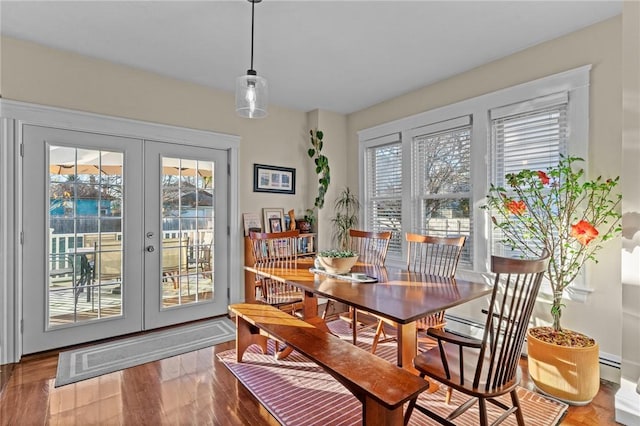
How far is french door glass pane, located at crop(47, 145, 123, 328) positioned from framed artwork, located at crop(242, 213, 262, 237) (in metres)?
1.30

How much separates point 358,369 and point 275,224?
2.74m

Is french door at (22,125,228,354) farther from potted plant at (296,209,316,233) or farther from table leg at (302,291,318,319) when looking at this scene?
table leg at (302,291,318,319)

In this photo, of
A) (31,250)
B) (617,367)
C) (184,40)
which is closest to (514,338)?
(617,367)

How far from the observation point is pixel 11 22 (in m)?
2.54

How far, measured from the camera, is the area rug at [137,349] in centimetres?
263

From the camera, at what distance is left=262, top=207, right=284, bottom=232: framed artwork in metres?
4.22

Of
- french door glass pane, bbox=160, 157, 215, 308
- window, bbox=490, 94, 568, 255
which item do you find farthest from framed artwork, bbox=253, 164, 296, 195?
window, bbox=490, 94, 568, 255

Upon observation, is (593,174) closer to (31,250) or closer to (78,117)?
(78,117)

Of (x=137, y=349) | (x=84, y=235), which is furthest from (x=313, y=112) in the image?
(x=137, y=349)

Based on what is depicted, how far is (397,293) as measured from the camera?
2080 mm

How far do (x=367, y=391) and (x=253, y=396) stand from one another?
1097 mm

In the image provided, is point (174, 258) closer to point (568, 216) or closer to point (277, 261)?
point (277, 261)

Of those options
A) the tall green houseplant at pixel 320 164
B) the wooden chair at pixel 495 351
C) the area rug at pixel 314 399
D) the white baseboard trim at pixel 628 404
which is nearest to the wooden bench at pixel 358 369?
the wooden chair at pixel 495 351

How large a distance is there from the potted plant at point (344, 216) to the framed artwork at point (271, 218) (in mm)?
770
